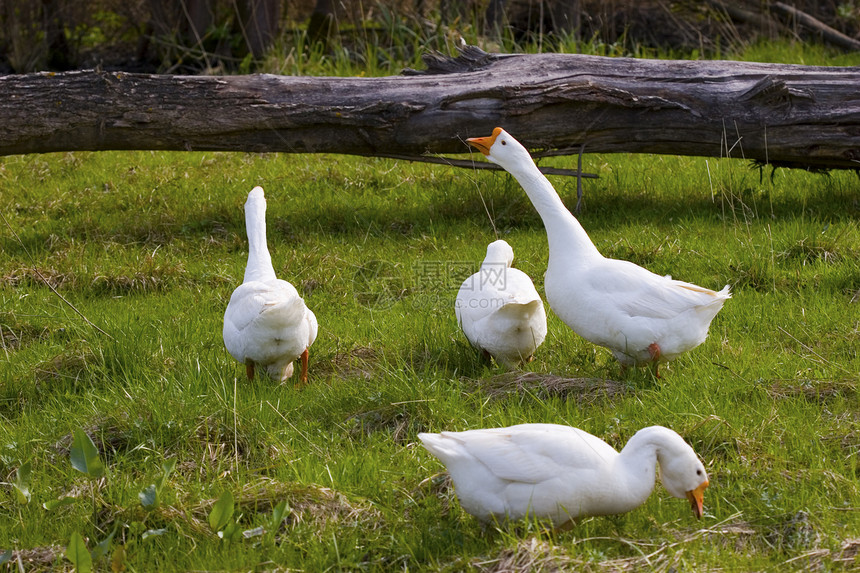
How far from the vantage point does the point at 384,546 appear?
3.28 metres

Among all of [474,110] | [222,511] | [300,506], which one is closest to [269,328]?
[300,506]

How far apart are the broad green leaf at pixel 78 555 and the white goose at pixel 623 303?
7.92ft

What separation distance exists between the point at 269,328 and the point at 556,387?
A: 1.42 meters

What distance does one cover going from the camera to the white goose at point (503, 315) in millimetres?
4414

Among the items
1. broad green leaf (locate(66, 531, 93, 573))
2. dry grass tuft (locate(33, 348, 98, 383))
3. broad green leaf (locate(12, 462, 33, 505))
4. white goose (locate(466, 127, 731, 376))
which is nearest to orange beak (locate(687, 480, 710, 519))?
white goose (locate(466, 127, 731, 376))

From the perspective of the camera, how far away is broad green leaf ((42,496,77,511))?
349 centimetres

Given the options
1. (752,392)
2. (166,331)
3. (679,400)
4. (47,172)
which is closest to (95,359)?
(166,331)

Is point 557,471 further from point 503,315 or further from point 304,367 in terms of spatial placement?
point 304,367

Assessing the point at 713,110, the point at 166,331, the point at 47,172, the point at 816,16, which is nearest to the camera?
the point at 166,331

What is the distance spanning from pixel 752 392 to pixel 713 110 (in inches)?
138

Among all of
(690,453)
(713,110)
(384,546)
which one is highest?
(713,110)

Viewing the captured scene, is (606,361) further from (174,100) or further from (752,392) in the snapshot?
(174,100)

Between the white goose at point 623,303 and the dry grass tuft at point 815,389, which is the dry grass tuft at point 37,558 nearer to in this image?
the white goose at point 623,303

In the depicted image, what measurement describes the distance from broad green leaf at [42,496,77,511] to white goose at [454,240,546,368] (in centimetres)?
207
